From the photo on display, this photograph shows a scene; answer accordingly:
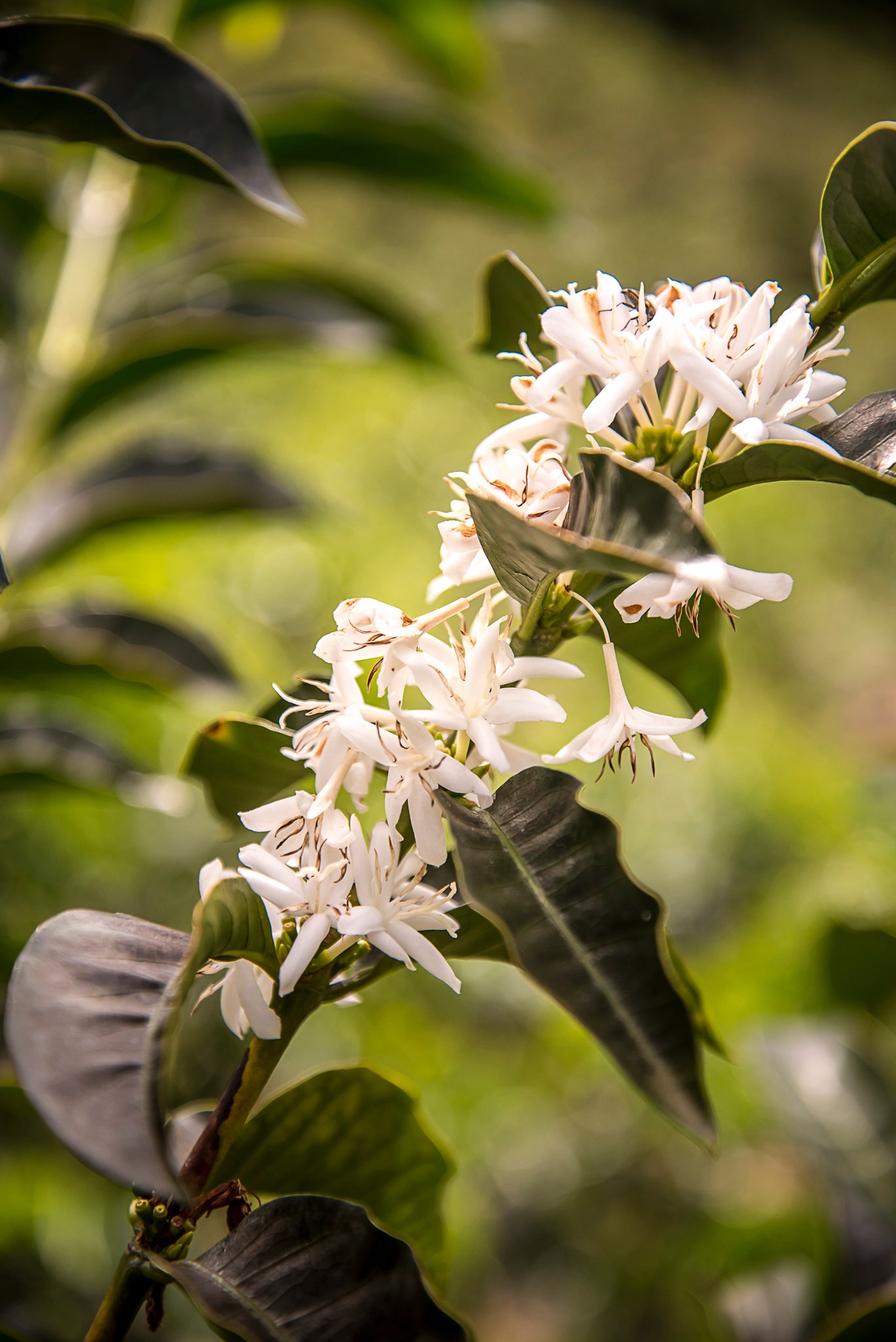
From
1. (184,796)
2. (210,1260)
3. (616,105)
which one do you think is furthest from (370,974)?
(616,105)

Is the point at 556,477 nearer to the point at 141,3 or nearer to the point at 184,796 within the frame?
the point at 184,796

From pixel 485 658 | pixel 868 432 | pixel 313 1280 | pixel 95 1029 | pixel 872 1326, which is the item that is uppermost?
pixel 868 432

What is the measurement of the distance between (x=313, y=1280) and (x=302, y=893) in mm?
134

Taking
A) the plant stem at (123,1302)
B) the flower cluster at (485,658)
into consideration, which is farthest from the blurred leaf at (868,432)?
the plant stem at (123,1302)

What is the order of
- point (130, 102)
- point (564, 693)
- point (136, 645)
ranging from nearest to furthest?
1. point (130, 102)
2. point (136, 645)
3. point (564, 693)

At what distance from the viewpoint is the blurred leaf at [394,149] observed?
0.79 m

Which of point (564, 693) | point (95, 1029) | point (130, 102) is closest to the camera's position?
point (95, 1029)

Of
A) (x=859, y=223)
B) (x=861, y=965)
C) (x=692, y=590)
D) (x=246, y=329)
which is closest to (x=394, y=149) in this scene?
(x=246, y=329)

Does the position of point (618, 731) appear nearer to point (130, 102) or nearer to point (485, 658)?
point (485, 658)

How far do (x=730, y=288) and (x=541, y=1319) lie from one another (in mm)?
1384

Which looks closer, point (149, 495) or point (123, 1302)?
point (123, 1302)

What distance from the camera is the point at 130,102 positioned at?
41 centimetres

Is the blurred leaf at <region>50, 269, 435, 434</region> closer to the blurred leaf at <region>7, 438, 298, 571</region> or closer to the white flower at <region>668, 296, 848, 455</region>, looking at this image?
the blurred leaf at <region>7, 438, 298, 571</region>

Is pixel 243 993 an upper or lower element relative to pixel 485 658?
lower
